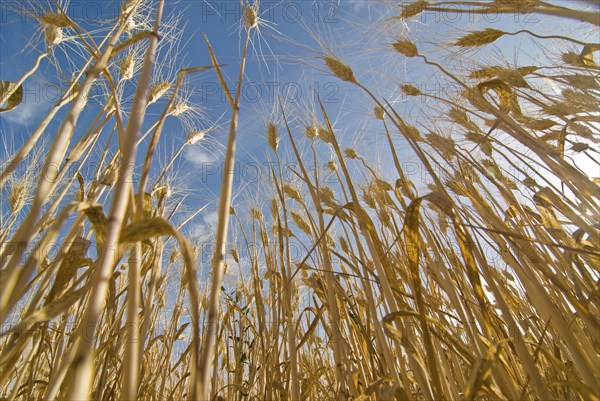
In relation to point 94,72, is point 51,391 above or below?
below

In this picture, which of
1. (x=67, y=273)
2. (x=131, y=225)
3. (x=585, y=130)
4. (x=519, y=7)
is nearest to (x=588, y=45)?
(x=519, y=7)

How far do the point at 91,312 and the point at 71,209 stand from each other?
0.56 ft

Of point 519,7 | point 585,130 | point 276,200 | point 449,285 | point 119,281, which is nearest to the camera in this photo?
point 449,285

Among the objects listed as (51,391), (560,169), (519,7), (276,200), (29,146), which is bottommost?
(51,391)

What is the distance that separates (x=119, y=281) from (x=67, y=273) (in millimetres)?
1613

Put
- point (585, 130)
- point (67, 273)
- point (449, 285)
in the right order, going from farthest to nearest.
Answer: point (585, 130) → point (449, 285) → point (67, 273)

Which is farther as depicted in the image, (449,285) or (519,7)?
(519,7)

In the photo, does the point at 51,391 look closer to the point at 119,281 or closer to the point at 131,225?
the point at 131,225

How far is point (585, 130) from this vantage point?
5.30 ft

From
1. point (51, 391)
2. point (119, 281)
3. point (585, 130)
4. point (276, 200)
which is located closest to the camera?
point (51, 391)

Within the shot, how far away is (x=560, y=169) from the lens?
41.3 inches

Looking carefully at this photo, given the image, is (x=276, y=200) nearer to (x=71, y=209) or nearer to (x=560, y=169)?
(x=560, y=169)

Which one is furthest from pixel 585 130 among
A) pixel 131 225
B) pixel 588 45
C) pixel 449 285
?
pixel 131 225

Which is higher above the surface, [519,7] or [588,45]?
[519,7]
